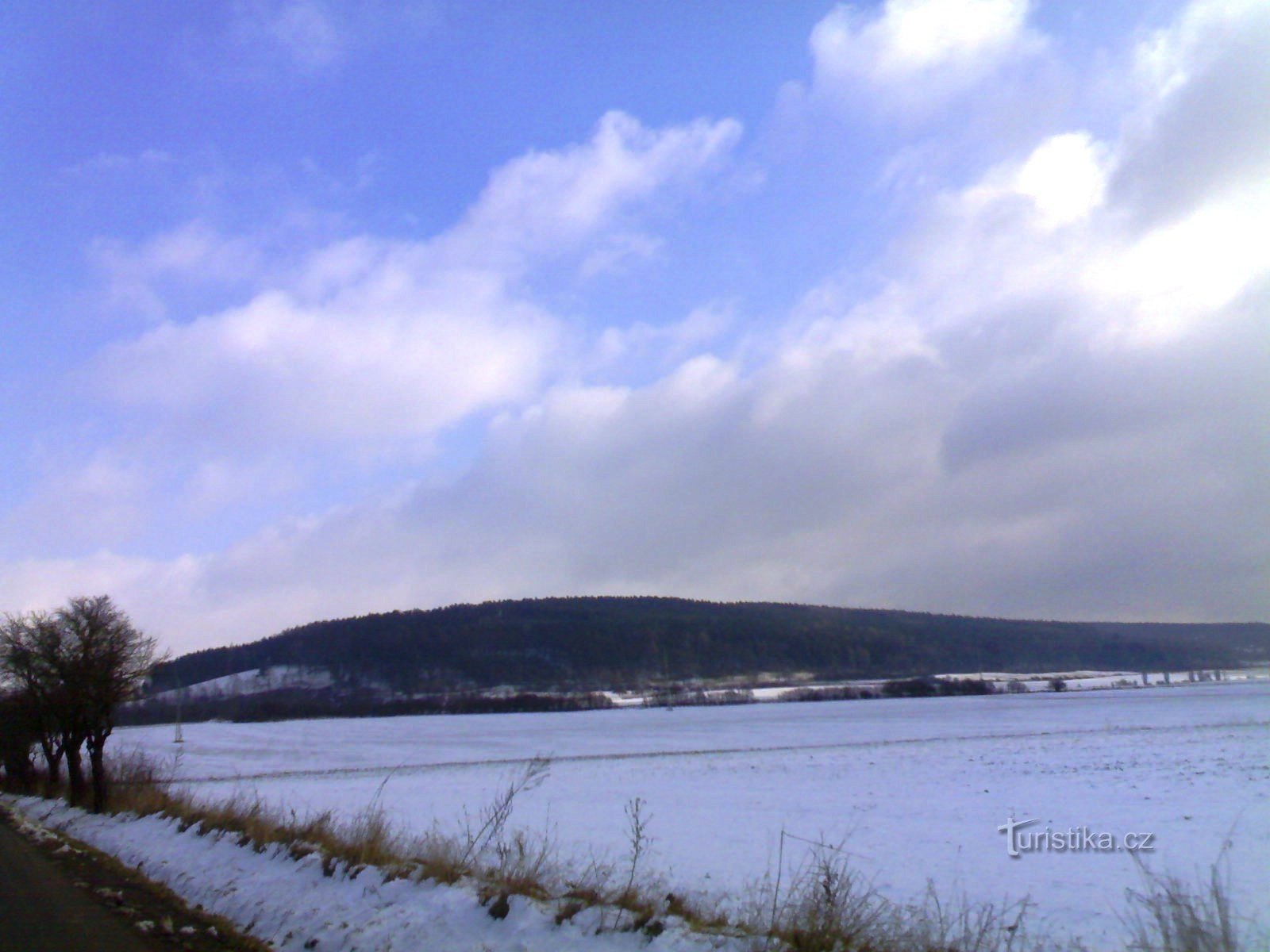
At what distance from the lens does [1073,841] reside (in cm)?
1722

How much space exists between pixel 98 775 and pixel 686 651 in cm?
16427

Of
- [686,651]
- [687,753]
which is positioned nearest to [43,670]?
[687,753]

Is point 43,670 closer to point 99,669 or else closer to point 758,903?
point 99,669

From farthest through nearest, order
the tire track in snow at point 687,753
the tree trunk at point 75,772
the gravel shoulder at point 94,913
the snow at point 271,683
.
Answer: the snow at point 271,683, the tire track in snow at point 687,753, the tree trunk at point 75,772, the gravel shoulder at point 94,913

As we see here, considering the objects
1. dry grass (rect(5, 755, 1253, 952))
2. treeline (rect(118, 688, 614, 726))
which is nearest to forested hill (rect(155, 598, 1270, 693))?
treeline (rect(118, 688, 614, 726))

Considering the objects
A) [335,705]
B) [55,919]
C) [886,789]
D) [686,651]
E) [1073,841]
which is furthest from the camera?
[686,651]

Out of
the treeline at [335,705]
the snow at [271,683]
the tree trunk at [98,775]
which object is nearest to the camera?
the tree trunk at [98,775]

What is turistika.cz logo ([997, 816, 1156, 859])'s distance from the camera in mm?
16422

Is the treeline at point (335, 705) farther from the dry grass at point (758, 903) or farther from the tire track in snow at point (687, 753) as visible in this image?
the dry grass at point (758, 903)

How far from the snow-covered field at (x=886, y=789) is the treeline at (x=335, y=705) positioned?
229ft

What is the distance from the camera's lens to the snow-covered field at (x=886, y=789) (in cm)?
1511

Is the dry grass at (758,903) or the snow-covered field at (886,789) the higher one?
the dry grass at (758,903)

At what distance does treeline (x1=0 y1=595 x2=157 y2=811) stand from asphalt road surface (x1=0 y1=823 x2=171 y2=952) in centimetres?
964

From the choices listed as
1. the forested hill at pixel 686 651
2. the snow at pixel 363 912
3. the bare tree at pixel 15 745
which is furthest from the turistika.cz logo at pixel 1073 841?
the forested hill at pixel 686 651
